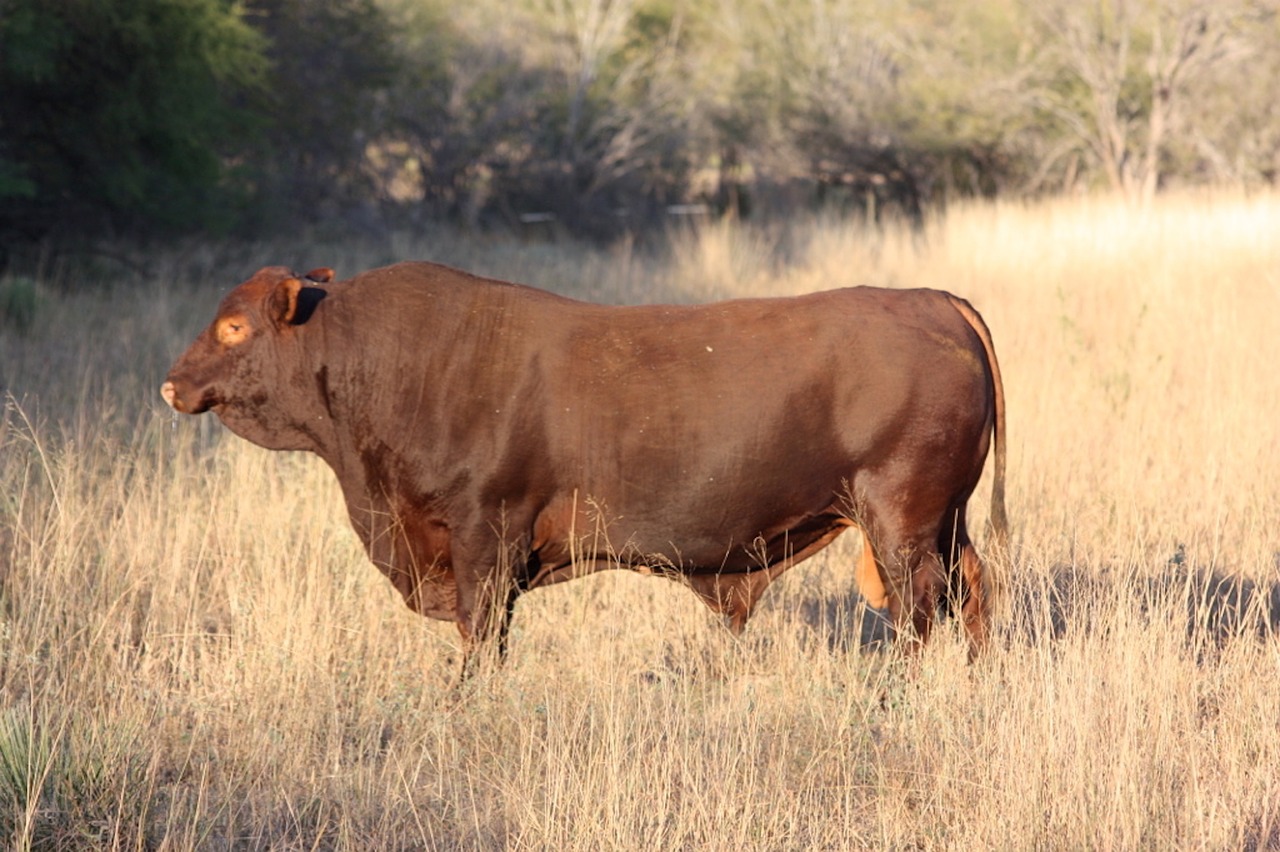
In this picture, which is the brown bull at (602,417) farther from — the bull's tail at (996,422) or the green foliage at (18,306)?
the green foliage at (18,306)

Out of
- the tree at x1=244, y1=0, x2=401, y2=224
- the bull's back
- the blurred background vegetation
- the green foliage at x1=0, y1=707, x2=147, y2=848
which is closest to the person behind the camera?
the green foliage at x1=0, y1=707, x2=147, y2=848

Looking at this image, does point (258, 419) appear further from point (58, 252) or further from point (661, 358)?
point (58, 252)

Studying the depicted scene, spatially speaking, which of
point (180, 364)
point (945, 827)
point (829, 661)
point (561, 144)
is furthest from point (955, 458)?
point (561, 144)

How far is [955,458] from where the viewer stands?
14.0 feet

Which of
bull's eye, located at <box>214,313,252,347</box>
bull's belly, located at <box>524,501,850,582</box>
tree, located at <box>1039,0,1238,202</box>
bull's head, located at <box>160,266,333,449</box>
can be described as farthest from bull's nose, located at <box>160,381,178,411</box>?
tree, located at <box>1039,0,1238,202</box>

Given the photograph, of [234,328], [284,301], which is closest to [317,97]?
[234,328]

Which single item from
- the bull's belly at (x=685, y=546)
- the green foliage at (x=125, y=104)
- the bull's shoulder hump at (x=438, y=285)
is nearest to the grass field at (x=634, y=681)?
the bull's belly at (x=685, y=546)

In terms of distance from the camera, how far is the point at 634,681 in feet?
14.7

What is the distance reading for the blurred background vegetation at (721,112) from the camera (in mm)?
18109

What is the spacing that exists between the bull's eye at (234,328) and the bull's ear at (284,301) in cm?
11

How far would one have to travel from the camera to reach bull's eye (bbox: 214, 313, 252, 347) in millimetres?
4371

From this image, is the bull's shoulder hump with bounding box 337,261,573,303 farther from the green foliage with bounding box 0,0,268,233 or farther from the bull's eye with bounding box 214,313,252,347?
the green foliage with bounding box 0,0,268,233

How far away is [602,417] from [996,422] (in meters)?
1.36

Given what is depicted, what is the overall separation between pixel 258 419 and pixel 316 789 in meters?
1.35
